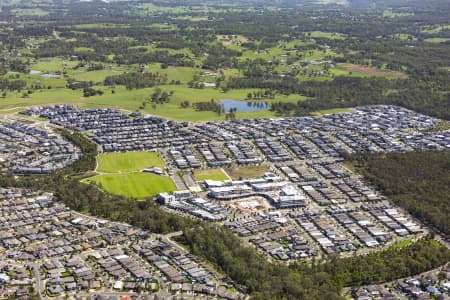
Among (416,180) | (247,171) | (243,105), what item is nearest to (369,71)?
(243,105)

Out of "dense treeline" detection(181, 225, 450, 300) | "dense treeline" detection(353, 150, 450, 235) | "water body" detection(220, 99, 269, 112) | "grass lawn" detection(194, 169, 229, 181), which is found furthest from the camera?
"water body" detection(220, 99, 269, 112)

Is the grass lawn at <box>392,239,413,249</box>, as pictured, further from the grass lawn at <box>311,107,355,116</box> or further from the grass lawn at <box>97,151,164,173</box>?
the grass lawn at <box>311,107,355,116</box>

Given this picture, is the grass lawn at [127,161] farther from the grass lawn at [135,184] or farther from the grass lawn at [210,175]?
the grass lawn at [210,175]

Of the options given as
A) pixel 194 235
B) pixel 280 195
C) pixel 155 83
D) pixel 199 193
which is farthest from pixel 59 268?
pixel 155 83

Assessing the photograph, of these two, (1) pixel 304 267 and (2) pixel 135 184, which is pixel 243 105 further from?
(1) pixel 304 267

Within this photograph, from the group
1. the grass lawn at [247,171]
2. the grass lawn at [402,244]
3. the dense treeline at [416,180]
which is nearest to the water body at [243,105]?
the dense treeline at [416,180]

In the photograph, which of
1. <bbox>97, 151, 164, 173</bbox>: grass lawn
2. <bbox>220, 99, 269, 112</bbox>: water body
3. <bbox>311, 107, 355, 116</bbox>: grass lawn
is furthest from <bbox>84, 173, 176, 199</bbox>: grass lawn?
<bbox>311, 107, 355, 116</bbox>: grass lawn

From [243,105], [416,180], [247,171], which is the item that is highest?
[243,105]

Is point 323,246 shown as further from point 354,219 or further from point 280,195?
point 280,195
